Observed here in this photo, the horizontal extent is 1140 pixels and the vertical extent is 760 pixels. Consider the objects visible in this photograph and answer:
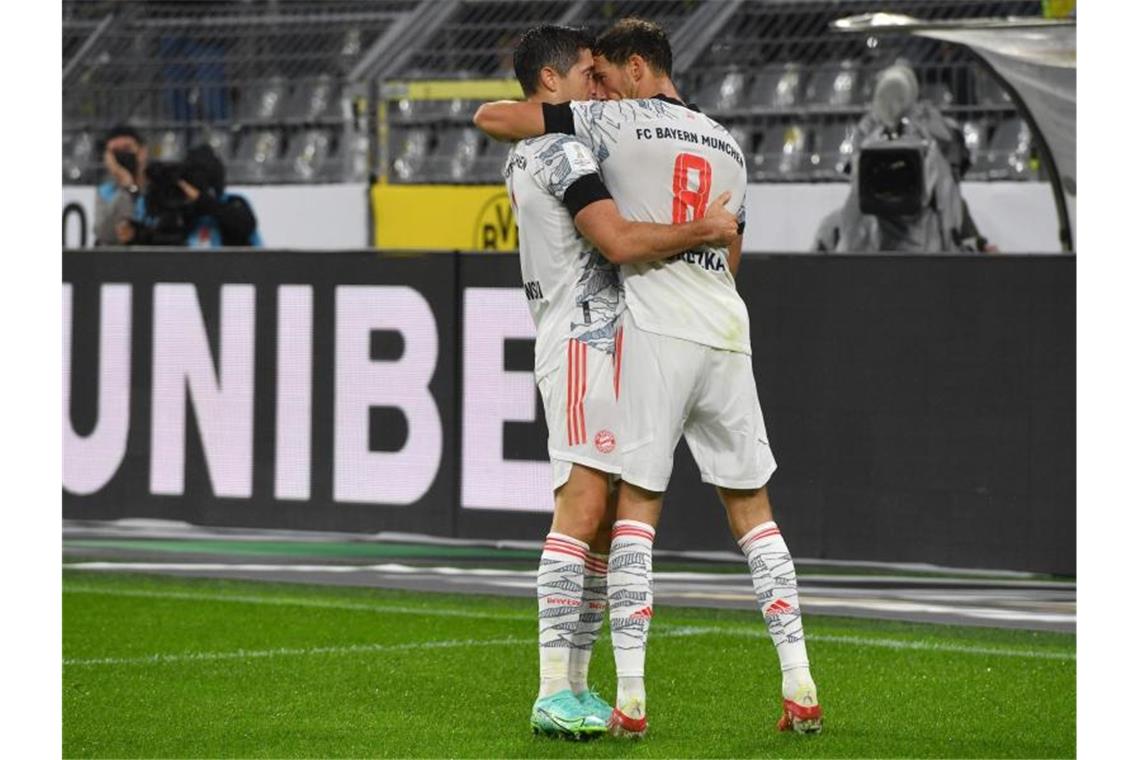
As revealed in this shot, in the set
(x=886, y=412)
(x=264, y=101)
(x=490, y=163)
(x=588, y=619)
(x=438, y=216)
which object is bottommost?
(x=588, y=619)

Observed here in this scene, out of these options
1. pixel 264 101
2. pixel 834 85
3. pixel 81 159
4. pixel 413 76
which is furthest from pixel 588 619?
pixel 81 159

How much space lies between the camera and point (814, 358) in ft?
30.3

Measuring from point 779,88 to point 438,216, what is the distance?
266 cm

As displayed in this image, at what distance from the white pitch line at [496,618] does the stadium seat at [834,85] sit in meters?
7.11

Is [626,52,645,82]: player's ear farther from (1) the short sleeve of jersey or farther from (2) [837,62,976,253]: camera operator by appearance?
(2) [837,62,976,253]: camera operator

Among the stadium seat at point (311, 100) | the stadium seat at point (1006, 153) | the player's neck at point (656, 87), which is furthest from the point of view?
the stadium seat at point (311, 100)

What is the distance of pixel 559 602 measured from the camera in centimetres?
495

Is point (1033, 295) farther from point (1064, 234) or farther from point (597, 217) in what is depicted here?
point (597, 217)

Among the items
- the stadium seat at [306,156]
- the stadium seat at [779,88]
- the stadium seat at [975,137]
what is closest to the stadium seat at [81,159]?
the stadium seat at [306,156]

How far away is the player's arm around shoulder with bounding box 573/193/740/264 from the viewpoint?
4828 millimetres

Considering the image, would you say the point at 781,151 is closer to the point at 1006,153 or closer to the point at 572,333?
the point at 1006,153

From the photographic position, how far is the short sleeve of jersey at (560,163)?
490 centimetres

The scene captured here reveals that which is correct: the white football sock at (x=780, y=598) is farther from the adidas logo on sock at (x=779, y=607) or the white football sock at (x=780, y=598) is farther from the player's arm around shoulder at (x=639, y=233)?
the player's arm around shoulder at (x=639, y=233)
